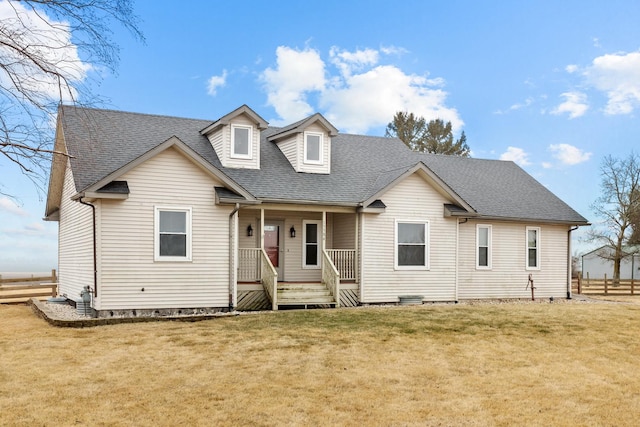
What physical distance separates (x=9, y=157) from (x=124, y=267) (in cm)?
456

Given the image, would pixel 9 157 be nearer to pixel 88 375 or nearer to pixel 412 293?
pixel 88 375

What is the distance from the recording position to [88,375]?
30.5 feet

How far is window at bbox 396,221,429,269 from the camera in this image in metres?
19.3

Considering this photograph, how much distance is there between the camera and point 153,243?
15836 millimetres

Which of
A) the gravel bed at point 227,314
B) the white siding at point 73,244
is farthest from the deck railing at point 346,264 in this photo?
the white siding at point 73,244

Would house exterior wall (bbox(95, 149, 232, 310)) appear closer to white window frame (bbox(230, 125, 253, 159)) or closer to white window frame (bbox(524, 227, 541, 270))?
white window frame (bbox(230, 125, 253, 159))

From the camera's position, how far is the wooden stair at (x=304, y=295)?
57.9 feet

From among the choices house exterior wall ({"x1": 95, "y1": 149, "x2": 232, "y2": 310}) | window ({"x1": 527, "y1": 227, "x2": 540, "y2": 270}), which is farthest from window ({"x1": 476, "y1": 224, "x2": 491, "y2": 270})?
house exterior wall ({"x1": 95, "y1": 149, "x2": 232, "y2": 310})

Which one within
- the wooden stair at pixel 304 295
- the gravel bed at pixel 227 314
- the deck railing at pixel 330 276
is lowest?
the gravel bed at pixel 227 314

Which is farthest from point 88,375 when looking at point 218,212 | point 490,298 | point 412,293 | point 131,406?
point 490,298

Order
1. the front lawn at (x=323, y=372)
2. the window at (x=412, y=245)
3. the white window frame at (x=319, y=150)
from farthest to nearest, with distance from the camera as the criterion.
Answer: the white window frame at (x=319, y=150), the window at (x=412, y=245), the front lawn at (x=323, y=372)

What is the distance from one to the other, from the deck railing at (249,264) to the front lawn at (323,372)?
297 centimetres

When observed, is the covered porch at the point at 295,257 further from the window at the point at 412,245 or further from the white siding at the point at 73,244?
the white siding at the point at 73,244

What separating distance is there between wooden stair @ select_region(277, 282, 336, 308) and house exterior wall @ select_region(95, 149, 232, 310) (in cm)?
189
